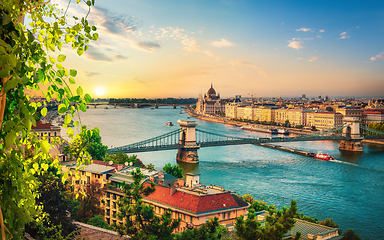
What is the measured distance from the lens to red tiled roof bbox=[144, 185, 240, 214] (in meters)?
10.2

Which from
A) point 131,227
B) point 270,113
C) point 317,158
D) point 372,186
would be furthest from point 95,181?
point 270,113

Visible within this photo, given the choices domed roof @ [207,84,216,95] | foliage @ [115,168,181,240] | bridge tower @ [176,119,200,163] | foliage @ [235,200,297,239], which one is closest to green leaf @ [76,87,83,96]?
foliage @ [235,200,297,239]

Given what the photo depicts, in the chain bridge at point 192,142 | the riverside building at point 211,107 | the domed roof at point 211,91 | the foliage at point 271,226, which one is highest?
the domed roof at point 211,91

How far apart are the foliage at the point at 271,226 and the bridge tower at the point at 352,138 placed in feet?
97.0

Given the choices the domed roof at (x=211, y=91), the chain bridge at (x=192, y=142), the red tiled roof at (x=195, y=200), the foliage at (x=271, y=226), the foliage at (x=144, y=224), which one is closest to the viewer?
the foliage at (x=271, y=226)

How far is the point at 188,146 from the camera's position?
26250mm

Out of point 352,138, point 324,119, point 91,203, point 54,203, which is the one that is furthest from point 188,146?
point 324,119

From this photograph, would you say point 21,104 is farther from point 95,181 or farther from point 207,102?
point 207,102

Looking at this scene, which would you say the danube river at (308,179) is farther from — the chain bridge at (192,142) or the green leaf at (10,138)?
the green leaf at (10,138)

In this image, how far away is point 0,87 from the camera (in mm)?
1072

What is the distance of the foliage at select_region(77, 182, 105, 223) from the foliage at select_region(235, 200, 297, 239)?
224 inches

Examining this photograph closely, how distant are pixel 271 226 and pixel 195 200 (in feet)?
14.0

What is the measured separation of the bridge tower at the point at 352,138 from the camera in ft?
109

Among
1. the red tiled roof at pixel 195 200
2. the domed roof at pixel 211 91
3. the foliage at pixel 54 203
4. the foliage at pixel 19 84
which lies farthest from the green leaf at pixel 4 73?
the domed roof at pixel 211 91
